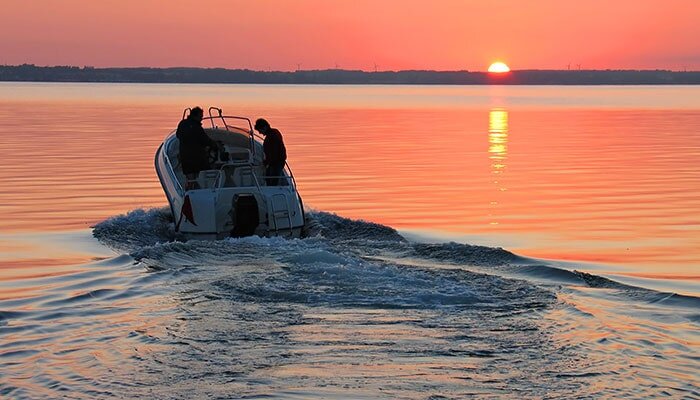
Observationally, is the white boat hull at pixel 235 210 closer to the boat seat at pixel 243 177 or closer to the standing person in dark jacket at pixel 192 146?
the standing person in dark jacket at pixel 192 146

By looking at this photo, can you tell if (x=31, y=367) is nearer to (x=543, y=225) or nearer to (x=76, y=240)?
(x=76, y=240)

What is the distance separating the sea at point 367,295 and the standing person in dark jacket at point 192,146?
3.94 ft

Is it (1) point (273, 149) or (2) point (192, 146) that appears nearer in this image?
(2) point (192, 146)

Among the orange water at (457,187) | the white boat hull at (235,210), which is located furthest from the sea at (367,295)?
the white boat hull at (235,210)

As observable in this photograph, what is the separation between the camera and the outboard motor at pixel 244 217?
15.6 meters

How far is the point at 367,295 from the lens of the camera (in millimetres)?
11258

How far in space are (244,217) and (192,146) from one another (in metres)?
2.21

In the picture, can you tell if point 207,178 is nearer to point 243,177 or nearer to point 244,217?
point 243,177

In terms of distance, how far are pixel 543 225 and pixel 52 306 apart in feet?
33.3

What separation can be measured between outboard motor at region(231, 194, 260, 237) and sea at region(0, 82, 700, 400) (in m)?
0.74

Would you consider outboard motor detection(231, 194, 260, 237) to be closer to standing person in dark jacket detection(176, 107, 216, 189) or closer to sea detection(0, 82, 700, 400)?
sea detection(0, 82, 700, 400)

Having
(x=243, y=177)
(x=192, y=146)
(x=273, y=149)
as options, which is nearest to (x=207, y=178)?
(x=192, y=146)

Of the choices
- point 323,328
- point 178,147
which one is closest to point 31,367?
point 323,328

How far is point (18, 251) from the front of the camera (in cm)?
1564
